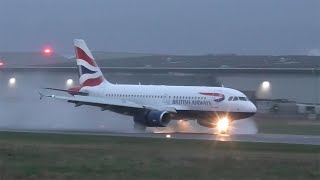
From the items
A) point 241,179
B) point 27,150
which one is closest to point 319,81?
point 27,150

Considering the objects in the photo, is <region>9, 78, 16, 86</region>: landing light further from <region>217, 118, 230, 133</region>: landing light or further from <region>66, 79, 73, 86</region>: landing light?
<region>217, 118, 230, 133</region>: landing light

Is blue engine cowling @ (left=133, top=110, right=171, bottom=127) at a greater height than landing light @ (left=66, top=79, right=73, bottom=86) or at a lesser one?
lesser

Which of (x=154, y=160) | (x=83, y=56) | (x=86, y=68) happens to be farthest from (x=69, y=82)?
(x=154, y=160)

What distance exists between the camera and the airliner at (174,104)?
55250 mm

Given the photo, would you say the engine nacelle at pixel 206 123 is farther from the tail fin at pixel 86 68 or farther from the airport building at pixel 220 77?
the airport building at pixel 220 77

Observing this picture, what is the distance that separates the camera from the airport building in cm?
8319

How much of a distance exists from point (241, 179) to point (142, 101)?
3812cm

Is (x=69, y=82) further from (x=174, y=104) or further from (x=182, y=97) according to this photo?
(x=182, y=97)

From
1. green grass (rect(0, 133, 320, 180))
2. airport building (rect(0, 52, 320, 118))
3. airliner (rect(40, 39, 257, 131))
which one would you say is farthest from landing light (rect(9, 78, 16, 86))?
green grass (rect(0, 133, 320, 180))

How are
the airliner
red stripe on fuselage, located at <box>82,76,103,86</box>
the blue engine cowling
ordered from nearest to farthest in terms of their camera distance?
the blue engine cowling
the airliner
red stripe on fuselage, located at <box>82,76,103,86</box>

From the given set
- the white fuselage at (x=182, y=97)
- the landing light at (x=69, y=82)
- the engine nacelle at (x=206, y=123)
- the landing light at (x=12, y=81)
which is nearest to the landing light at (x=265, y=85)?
the landing light at (x=69, y=82)

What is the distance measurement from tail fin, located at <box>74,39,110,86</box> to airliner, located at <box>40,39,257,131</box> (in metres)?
3.32

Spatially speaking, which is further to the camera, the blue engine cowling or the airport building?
the airport building

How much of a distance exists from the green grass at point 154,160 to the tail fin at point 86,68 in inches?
1001
